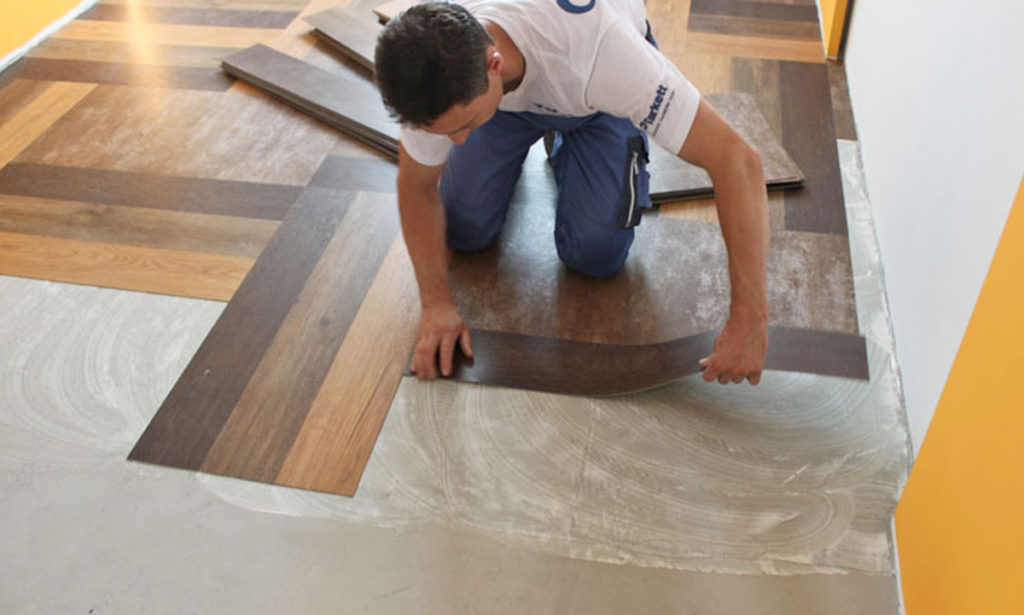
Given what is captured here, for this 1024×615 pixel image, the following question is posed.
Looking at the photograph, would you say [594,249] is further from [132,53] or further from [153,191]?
[132,53]

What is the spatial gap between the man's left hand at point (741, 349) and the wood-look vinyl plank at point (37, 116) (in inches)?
93.5

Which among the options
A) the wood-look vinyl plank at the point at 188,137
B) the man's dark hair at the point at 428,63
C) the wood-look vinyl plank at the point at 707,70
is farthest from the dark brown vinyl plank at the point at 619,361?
the wood-look vinyl plank at the point at 707,70

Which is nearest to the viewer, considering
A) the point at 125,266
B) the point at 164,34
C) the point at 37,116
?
the point at 125,266

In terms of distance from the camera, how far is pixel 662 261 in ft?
7.57

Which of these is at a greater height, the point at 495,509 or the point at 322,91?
the point at 322,91

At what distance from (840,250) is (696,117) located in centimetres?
82

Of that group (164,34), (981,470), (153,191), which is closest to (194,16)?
(164,34)

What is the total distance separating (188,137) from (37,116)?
0.60 metres

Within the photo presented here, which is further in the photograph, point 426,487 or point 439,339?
point 439,339

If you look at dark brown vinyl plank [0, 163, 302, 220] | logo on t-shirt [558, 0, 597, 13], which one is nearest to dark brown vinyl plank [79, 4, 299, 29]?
dark brown vinyl plank [0, 163, 302, 220]

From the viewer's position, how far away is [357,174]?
265cm

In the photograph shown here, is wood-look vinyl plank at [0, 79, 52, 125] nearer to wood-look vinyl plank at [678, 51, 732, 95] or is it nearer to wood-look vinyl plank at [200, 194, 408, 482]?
wood-look vinyl plank at [200, 194, 408, 482]

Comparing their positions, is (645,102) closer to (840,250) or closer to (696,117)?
(696,117)

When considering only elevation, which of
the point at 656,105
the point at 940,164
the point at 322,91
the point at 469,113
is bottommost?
the point at 322,91
